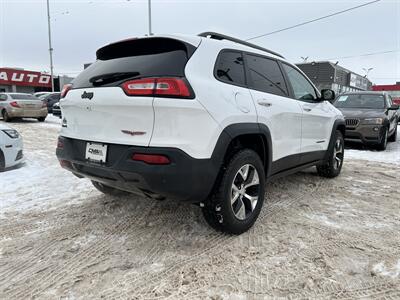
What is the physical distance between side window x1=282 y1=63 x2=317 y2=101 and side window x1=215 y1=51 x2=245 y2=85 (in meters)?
1.14

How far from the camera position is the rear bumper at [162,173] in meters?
2.43

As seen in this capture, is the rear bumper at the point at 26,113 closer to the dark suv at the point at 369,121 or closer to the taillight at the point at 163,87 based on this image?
the dark suv at the point at 369,121

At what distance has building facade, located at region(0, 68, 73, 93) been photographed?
113 ft

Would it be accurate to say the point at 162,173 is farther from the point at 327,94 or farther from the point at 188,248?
the point at 327,94

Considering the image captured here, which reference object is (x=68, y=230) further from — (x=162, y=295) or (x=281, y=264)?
(x=281, y=264)

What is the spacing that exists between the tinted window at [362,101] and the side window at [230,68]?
734 cm

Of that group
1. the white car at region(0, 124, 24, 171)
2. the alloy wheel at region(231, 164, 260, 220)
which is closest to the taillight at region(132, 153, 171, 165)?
the alloy wheel at region(231, 164, 260, 220)

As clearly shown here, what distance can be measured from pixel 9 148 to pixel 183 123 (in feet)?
13.6

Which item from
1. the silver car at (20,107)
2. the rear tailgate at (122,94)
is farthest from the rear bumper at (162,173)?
the silver car at (20,107)

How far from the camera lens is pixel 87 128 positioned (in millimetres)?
2838

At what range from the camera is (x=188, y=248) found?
281cm

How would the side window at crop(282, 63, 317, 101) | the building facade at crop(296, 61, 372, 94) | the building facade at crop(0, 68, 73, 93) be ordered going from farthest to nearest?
the building facade at crop(296, 61, 372, 94) → the building facade at crop(0, 68, 73, 93) → the side window at crop(282, 63, 317, 101)

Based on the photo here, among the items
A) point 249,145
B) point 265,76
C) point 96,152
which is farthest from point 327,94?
point 96,152

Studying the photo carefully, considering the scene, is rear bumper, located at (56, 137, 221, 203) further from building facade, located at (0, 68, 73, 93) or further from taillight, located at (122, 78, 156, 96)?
building facade, located at (0, 68, 73, 93)
